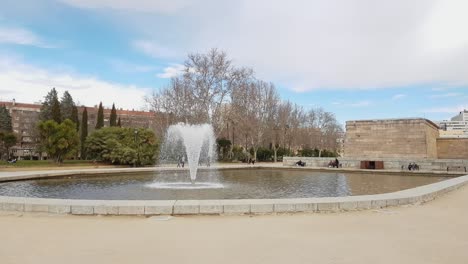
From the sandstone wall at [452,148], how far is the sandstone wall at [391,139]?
157 cm

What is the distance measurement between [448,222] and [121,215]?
22.3 feet

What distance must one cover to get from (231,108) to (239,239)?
3508cm

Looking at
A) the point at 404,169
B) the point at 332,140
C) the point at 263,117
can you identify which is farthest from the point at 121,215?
the point at 332,140

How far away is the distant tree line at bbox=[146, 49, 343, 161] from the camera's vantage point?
38656mm

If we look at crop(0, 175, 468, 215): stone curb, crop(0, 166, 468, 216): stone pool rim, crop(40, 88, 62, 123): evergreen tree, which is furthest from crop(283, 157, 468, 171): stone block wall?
crop(40, 88, 62, 123): evergreen tree

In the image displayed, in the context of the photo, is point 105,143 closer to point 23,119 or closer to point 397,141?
point 397,141

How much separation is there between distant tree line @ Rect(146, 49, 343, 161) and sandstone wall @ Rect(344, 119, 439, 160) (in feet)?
43.8

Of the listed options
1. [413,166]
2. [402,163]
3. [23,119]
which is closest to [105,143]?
[402,163]

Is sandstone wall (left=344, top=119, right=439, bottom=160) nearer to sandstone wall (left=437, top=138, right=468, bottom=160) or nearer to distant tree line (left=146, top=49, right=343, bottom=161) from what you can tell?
sandstone wall (left=437, top=138, right=468, bottom=160)

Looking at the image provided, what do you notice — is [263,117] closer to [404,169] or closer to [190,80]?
[190,80]

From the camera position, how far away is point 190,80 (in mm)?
38781

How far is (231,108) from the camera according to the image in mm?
40312

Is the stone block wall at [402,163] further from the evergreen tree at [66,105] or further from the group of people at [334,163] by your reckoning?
the evergreen tree at [66,105]

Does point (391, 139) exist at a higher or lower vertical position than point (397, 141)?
higher
